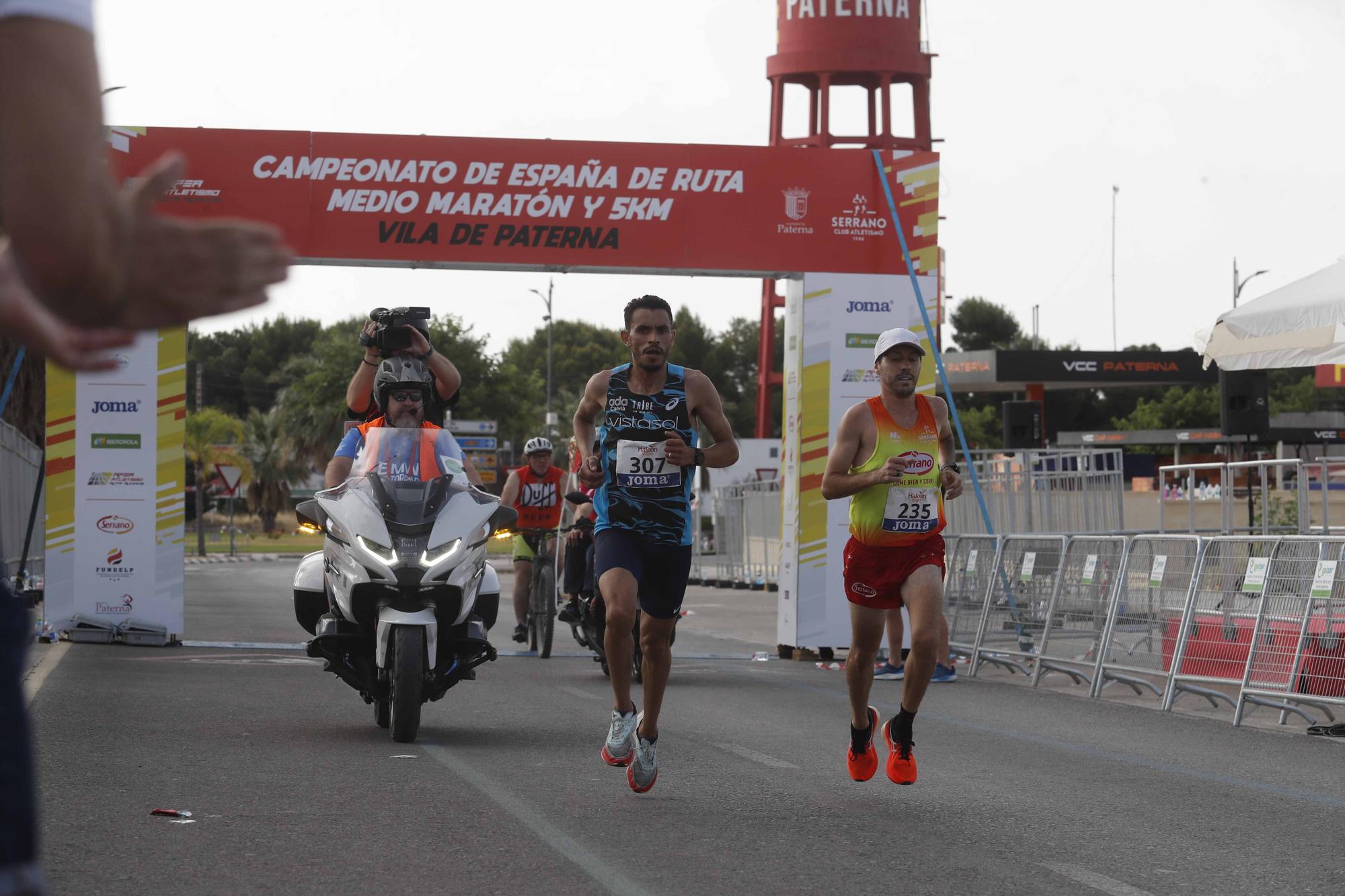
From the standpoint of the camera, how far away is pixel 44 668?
43.2 ft

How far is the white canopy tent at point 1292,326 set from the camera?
41.1 feet

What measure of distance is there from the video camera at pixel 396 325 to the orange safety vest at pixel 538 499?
6.62 m

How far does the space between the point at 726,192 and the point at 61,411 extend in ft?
20.9

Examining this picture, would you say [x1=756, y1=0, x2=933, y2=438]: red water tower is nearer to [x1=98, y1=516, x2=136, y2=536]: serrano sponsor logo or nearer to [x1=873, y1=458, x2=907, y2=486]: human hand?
[x1=98, y1=516, x2=136, y2=536]: serrano sponsor logo

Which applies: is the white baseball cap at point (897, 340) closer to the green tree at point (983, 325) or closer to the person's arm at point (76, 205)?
the person's arm at point (76, 205)

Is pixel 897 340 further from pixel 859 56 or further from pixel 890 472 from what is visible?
pixel 859 56

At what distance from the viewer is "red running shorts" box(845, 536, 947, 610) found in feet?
25.4

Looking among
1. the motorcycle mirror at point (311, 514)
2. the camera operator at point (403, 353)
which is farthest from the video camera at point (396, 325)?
the motorcycle mirror at point (311, 514)

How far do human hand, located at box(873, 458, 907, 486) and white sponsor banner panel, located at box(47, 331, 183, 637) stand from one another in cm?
1021

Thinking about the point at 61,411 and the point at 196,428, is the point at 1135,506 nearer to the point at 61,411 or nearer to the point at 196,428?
the point at 61,411

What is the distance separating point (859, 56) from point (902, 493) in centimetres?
4217

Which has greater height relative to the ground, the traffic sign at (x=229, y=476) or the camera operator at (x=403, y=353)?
the camera operator at (x=403, y=353)

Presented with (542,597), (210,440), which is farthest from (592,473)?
(210,440)

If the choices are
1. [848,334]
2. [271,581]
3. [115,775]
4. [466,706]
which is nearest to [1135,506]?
[271,581]
